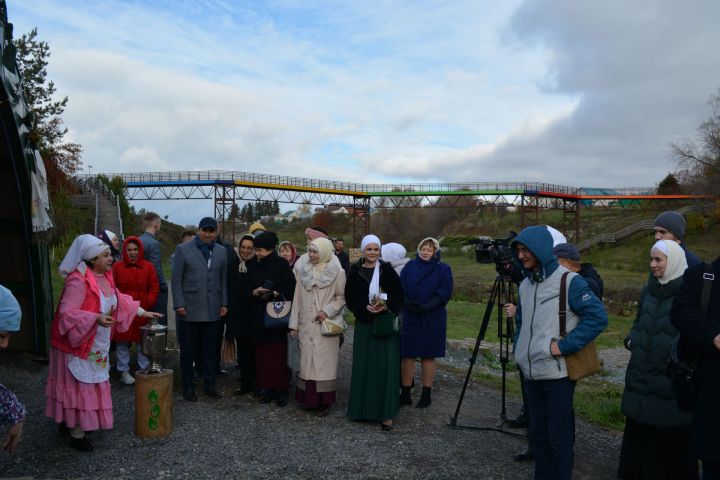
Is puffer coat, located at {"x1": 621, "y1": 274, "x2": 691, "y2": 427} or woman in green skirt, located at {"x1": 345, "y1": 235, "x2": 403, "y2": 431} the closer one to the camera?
puffer coat, located at {"x1": 621, "y1": 274, "x2": 691, "y2": 427}

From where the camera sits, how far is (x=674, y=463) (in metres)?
4.16

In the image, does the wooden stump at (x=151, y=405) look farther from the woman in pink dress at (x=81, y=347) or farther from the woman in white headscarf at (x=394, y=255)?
the woman in white headscarf at (x=394, y=255)

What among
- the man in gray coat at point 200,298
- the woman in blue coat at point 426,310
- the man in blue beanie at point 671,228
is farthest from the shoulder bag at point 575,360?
the man in gray coat at point 200,298

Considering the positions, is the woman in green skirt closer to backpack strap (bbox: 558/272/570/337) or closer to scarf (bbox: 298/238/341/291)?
scarf (bbox: 298/238/341/291)

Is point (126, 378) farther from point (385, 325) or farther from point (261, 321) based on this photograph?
point (385, 325)

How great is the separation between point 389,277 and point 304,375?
1.39 metres

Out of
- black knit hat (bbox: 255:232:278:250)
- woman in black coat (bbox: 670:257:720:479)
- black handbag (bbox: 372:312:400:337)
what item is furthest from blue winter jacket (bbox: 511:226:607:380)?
black knit hat (bbox: 255:232:278:250)

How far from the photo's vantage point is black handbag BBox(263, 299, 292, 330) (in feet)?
21.4

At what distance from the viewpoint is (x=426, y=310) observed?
21.2 ft

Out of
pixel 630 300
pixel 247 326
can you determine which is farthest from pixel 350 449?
pixel 630 300

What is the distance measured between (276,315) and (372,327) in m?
1.21

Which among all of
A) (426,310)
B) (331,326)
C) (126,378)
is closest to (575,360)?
(426,310)

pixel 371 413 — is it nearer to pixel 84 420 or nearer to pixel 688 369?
pixel 84 420

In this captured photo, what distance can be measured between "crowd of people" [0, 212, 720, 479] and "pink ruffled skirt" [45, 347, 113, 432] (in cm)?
1
